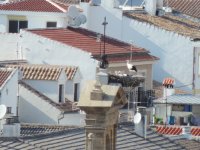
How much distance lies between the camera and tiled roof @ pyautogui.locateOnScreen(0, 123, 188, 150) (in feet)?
151

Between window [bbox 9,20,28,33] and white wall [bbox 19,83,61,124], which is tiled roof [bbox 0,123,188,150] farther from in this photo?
window [bbox 9,20,28,33]

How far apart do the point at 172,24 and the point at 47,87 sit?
17.2 m

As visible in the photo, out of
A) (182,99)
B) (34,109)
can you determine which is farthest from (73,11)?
(34,109)

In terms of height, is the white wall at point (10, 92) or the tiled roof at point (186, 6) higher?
the tiled roof at point (186, 6)

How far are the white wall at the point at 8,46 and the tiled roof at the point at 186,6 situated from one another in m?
16.4

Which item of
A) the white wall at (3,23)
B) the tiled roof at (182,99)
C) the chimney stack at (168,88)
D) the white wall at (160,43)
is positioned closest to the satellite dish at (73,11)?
the white wall at (3,23)

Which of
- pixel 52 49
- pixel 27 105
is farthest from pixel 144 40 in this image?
pixel 27 105

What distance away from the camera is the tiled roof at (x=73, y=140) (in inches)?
1809

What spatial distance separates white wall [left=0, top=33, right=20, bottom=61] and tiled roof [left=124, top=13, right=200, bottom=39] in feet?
29.4

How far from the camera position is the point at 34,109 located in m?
57.2

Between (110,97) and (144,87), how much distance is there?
112 ft

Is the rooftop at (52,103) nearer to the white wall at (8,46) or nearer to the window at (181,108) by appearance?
the window at (181,108)

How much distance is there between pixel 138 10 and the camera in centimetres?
7550

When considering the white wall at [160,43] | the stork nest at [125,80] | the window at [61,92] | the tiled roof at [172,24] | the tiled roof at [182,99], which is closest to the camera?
the stork nest at [125,80]
